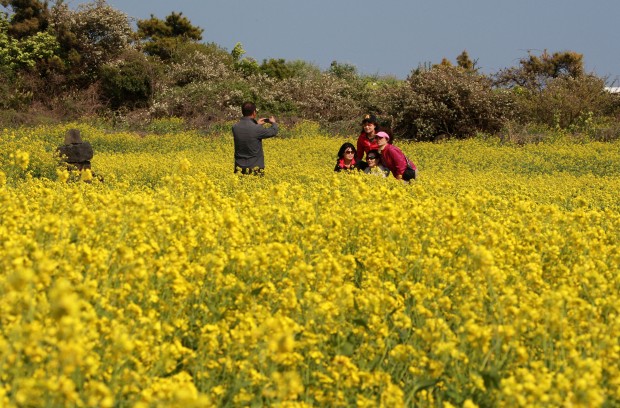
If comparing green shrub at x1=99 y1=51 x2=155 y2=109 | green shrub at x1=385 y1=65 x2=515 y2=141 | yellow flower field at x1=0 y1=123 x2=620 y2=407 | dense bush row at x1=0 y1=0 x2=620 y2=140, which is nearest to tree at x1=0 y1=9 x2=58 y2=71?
dense bush row at x1=0 y1=0 x2=620 y2=140

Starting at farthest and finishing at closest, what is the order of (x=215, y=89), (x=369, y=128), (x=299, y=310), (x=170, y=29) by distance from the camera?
1. (x=170, y=29)
2. (x=215, y=89)
3. (x=369, y=128)
4. (x=299, y=310)

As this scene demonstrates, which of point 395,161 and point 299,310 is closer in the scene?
point 299,310

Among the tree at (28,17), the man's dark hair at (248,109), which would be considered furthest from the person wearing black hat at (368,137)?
the tree at (28,17)

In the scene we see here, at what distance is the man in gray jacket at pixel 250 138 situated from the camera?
42.2 feet

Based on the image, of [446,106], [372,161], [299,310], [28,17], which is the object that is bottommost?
[299,310]

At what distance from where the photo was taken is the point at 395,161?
12109 millimetres

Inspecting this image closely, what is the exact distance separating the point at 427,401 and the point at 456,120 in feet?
83.7

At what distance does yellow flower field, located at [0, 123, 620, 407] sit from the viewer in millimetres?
3283

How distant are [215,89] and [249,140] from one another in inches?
915

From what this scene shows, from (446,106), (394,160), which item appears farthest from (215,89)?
(394,160)

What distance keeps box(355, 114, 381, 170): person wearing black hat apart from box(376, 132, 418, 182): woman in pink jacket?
57cm

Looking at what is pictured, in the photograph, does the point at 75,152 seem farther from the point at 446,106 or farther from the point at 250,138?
the point at 446,106

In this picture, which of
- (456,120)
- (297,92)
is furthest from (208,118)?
(456,120)

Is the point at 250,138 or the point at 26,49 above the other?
the point at 26,49
